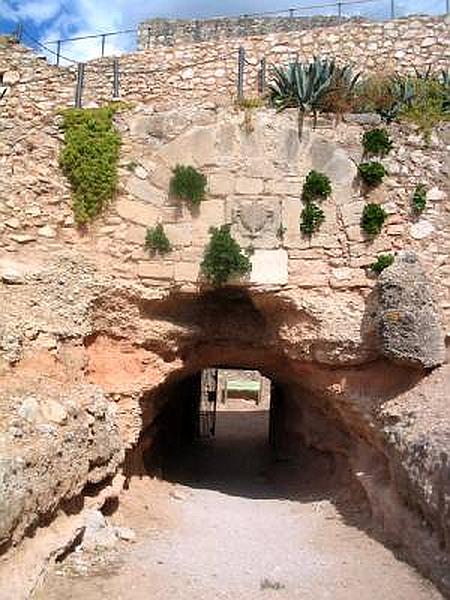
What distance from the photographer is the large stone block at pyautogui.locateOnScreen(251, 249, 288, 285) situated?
33.9 ft

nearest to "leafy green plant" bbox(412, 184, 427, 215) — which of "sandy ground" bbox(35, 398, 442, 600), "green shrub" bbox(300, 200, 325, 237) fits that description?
"green shrub" bbox(300, 200, 325, 237)

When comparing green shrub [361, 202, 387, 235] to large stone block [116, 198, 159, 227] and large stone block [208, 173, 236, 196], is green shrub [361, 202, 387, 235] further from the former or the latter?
large stone block [116, 198, 159, 227]

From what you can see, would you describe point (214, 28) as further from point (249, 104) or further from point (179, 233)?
point (179, 233)

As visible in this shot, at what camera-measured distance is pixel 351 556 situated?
25.8ft

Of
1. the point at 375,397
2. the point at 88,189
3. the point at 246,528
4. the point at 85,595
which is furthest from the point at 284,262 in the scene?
the point at 85,595

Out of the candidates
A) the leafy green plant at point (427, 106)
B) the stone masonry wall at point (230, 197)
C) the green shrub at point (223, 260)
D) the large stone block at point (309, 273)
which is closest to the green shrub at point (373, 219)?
the stone masonry wall at point (230, 197)

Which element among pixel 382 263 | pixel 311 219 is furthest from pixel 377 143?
pixel 382 263

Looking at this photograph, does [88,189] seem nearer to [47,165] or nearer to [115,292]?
[47,165]

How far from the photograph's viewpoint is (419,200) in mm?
10398

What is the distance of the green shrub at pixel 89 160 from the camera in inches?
411

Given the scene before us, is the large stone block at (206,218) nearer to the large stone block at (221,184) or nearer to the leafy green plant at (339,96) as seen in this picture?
the large stone block at (221,184)

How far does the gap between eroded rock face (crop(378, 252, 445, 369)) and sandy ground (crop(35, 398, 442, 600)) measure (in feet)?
7.87

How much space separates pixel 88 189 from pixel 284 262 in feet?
A: 10.6

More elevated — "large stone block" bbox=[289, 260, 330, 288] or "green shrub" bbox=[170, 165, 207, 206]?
"green shrub" bbox=[170, 165, 207, 206]
